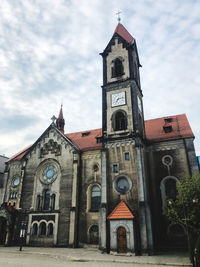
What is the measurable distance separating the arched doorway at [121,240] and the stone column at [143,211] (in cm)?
173

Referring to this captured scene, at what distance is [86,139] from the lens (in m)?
35.3

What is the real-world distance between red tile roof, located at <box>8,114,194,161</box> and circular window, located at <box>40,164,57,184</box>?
5054mm

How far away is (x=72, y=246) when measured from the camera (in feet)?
86.4

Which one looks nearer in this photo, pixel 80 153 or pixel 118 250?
pixel 118 250

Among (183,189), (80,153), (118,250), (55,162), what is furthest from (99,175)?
(183,189)

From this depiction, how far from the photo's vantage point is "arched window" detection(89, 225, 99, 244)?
26442 millimetres

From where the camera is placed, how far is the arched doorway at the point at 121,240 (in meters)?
22.0

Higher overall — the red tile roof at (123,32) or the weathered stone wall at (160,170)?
the red tile roof at (123,32)

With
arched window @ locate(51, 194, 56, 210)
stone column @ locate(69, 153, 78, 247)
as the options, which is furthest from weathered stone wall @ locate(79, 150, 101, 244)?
arched window @ locate(51, 194, 56, 210)

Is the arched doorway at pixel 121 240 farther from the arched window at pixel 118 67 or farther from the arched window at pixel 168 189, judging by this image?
the arched window at pixel 118 67

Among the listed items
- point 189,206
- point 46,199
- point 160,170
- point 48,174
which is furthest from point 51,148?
point 189,206

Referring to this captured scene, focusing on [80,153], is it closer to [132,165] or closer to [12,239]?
[132,165]

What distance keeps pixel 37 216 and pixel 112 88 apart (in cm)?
2058

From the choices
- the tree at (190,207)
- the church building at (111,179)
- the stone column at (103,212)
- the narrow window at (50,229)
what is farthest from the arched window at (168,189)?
the narrow window at (50,229)
